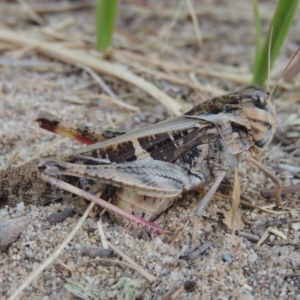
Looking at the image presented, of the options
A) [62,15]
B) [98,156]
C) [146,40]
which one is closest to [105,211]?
[98,156]

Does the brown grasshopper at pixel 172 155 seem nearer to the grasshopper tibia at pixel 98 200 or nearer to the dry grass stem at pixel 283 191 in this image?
the grasshopper tibia at pixel 98 200

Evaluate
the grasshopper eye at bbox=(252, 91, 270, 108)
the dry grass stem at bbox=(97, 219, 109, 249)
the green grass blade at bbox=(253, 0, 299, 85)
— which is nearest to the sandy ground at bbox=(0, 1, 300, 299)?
the dry grass stem at bbox=(97, 219, 109, 249)

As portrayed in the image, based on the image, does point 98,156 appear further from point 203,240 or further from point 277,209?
point 277,209

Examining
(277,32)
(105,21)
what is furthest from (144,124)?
(277,32)

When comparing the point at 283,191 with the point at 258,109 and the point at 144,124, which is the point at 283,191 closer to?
the point at 258,109

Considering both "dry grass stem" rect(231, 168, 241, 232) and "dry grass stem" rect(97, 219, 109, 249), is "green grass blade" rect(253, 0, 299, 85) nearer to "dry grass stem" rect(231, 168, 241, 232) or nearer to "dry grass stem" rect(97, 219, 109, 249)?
"dry grass stem" rect(231, 168, 241, 232)

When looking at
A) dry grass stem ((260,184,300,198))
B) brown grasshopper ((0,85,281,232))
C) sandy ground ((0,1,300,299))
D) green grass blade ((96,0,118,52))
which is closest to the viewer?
sandy ground ((0,1,300,299))
